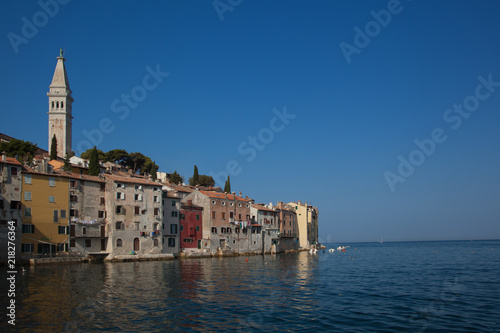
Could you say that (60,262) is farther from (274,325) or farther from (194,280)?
(274,325)

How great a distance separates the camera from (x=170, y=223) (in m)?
70.5

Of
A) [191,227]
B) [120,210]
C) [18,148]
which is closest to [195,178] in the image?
[191,227]

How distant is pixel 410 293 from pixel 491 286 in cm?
900

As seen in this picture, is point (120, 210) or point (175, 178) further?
point (175, 178)

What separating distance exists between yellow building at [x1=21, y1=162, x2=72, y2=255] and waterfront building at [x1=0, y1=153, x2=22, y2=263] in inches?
32.4

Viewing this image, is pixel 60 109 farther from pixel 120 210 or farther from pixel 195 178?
pixel 120 210

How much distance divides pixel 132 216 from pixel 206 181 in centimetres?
5750

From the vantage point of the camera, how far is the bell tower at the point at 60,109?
11281cm

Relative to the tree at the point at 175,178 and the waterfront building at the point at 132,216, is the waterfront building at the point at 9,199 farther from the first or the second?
the tree at the point at 175,178

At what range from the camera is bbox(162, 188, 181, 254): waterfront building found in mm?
69250

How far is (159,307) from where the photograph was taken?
2455cm

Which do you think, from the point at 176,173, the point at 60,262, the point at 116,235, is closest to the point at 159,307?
the point at 60,262

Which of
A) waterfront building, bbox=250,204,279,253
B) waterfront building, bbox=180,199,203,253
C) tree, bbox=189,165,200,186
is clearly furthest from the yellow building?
tree, bbox=189,165,200,186

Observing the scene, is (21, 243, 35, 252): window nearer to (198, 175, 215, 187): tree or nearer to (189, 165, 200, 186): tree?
(189, 165, 200, 186): tree
